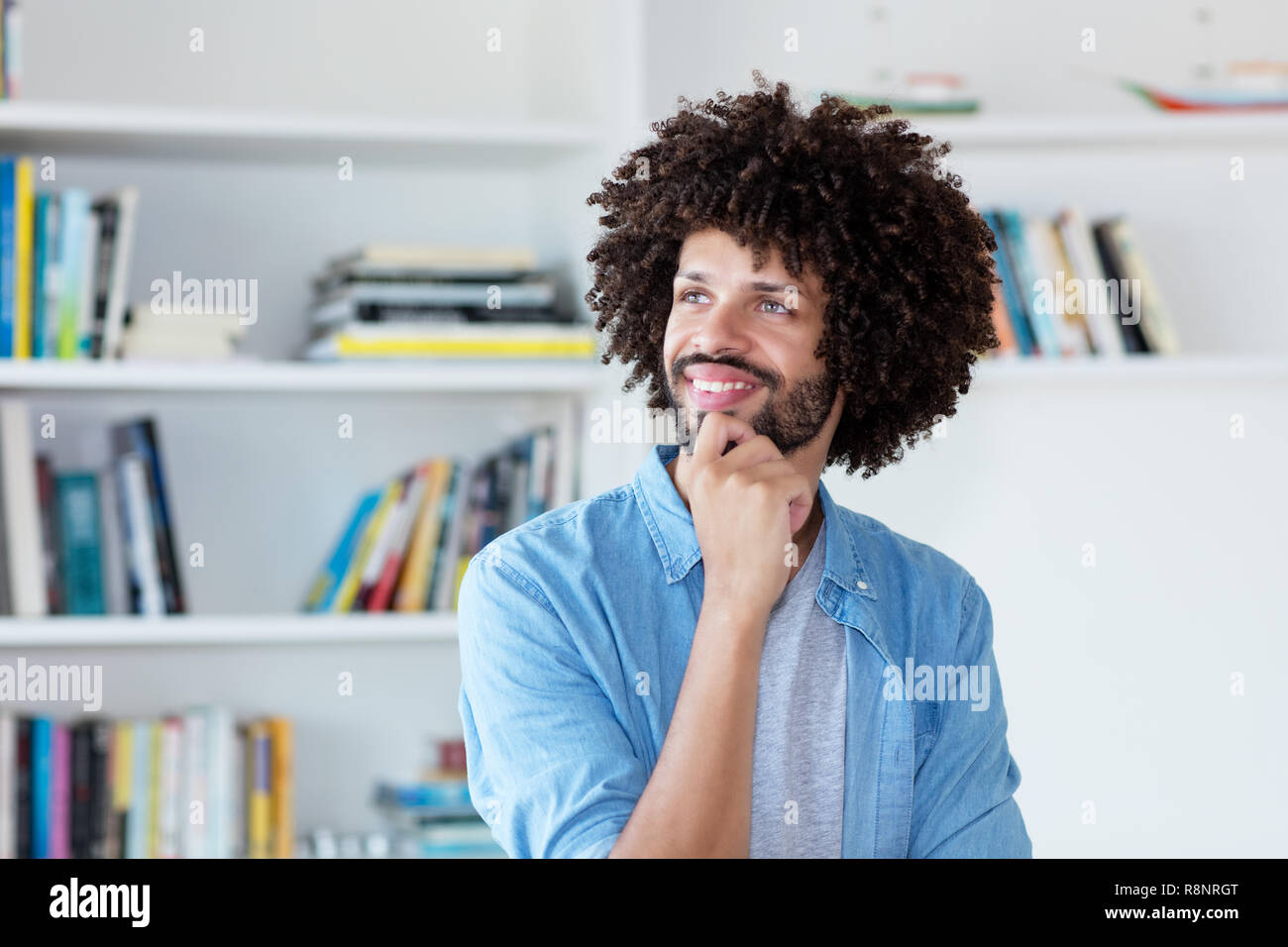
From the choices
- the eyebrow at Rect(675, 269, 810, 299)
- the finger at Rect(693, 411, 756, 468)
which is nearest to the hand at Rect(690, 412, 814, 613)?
the finger at Rect(693, 411, 756, 468)

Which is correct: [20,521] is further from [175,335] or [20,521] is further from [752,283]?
[752,283]

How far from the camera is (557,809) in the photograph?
1016 mm

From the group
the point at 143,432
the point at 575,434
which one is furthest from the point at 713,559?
the point at 143,432

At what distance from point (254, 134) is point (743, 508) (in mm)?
1286

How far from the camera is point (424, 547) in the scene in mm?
2225

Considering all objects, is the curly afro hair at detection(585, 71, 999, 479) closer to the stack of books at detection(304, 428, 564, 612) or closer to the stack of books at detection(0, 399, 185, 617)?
the stack of books at detection(304, 428, 564, 612)

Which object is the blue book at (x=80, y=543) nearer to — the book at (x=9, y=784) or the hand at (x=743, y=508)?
the book at (x=9, y=784)

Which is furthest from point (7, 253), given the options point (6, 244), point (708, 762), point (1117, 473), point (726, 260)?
point (1117, 473)

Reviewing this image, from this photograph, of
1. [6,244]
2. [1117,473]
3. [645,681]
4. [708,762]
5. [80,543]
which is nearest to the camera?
[708,762]

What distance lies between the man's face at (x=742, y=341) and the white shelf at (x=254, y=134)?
948 mm

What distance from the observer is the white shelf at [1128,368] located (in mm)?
2234
